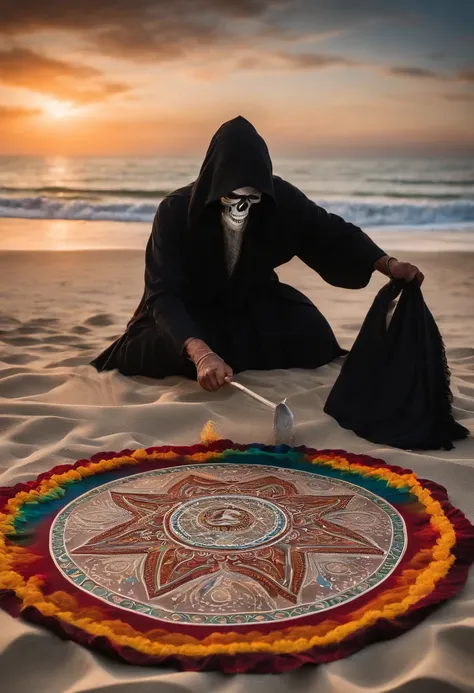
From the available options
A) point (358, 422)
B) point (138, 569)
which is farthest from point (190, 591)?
point (358, 422)

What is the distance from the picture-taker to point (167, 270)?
276 cm

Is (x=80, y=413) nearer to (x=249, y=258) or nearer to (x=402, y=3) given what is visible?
(x=249, y=258)

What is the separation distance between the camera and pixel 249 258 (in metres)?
2.85

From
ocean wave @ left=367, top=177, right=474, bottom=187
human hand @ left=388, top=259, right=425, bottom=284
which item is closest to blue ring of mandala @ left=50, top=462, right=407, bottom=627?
human hand @ left=388, top=259, right=425, bottom=284

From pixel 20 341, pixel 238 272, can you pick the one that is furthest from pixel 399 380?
pixel 20 341

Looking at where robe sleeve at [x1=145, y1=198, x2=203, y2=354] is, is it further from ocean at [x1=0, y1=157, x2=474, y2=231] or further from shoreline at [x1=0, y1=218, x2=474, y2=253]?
ocean at [x1=0, y1=157, x2=474, y2=231]

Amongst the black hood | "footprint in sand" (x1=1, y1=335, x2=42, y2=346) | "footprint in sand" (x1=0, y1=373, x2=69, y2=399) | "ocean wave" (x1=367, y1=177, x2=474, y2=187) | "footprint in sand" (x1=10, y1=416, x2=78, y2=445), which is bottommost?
"footprint in sand" (x1=1, y1=335, x2=42, y2=346)

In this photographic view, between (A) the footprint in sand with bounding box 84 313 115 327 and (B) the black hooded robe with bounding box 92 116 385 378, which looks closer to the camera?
(B) the black hooded robe with bounding box 92 116 385 378

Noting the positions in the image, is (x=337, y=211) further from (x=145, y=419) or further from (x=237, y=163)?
(x=145, y=419)

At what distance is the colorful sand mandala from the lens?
1.35m

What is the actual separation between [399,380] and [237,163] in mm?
866

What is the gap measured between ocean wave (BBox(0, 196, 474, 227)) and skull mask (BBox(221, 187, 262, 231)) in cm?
852

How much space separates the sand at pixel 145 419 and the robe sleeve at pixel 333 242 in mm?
405

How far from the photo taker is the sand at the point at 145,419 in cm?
126
